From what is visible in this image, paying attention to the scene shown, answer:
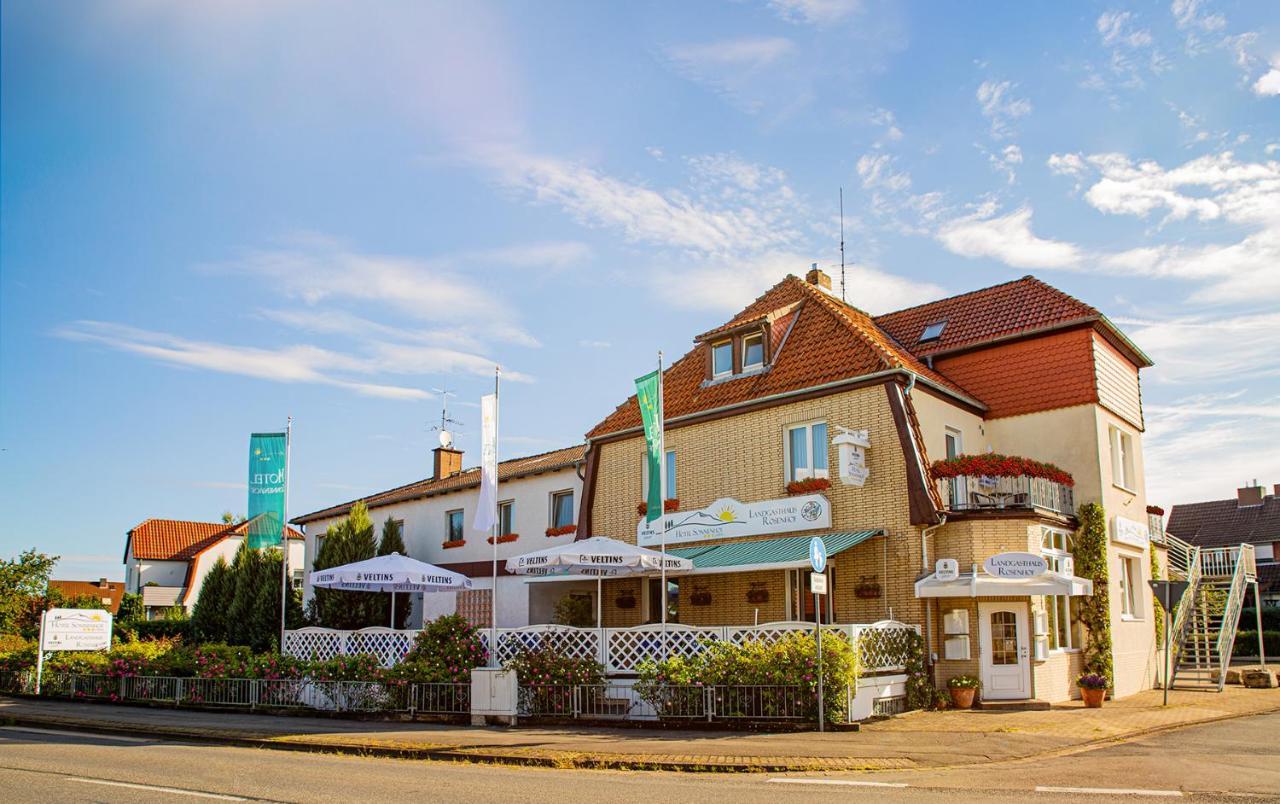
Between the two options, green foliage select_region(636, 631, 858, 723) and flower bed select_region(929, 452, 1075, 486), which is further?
flower bed select_region(929, 452, 1075, 486)

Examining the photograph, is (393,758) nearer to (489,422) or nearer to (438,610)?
(489,422)

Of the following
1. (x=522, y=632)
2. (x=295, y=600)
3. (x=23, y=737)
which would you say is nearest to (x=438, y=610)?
(x=295, y=600)

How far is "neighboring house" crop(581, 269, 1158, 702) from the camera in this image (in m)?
19.0

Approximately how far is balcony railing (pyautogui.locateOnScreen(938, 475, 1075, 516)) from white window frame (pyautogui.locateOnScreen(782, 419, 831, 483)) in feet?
8.38

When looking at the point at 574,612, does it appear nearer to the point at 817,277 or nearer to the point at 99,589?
the point at 817,277

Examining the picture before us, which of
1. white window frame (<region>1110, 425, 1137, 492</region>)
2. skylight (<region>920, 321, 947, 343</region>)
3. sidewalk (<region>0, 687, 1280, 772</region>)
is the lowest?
sidewalk (<region>0, 687, 1280, 772</region>)

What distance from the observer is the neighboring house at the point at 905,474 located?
19.0m

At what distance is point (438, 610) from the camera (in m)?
29.2

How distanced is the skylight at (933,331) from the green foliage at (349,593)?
664 inches

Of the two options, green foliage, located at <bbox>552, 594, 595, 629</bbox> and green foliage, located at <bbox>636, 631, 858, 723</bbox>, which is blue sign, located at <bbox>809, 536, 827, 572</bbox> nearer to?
green foliage, located at <bbox>636, 631, 858, 723</bbox>

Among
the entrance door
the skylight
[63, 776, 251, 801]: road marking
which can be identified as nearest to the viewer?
[63, 776, 251, 801]: road marking

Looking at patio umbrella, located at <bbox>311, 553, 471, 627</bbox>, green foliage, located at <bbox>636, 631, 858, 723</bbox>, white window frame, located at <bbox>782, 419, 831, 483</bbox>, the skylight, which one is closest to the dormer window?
white window frame, located at <bbox>782, 419, 831, 483</bbox>

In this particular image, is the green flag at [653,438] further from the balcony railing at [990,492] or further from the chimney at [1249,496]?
the chimney at [1249,496]

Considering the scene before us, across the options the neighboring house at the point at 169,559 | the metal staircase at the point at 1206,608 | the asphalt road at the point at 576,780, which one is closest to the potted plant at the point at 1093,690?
the asphalt road at the point at 576,780
